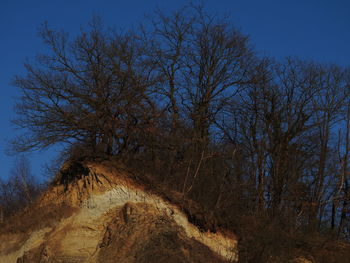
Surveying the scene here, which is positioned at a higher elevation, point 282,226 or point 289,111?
point 289,111

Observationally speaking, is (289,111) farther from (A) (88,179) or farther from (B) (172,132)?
(A) (88,179)

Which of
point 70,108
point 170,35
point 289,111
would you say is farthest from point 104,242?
point 289,111

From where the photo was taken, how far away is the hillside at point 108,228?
1952cm

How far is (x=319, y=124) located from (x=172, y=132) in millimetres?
10704

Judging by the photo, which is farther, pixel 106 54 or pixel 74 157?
pixel 106 54

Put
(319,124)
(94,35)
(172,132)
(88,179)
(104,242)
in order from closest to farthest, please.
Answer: (104,242) → (88,179) → (94,35) → (172,132) → (319,124)

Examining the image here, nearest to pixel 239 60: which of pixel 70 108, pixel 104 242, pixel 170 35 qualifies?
pixel 170 35

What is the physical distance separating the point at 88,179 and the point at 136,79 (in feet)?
18.6

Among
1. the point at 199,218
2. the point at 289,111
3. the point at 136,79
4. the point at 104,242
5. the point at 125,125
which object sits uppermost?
the point at 289,111

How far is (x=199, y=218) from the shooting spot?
21.7 m

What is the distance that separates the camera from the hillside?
1952 centimetres

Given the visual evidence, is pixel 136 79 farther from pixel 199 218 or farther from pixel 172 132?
pixel 199 218

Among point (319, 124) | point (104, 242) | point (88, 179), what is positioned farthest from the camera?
point (319, 124)

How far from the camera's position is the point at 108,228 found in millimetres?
20219
